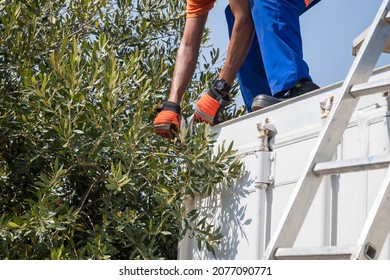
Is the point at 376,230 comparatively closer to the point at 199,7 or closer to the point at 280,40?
the point at 280,40

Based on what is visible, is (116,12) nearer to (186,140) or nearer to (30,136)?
(30,136)

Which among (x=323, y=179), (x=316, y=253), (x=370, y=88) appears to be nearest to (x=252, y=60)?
(x=323, y=179)

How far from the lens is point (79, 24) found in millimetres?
8172

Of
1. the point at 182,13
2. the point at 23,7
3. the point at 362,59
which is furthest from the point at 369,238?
the point at 182,13

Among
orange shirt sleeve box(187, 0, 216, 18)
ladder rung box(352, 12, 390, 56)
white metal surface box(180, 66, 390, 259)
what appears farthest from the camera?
orange shirt sleeve box(187, 0, 216, 18)

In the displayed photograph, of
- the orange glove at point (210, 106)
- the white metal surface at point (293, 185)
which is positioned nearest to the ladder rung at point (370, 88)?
the white metal surface at point (293, 185)

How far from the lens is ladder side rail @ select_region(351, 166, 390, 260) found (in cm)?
Answer: 352

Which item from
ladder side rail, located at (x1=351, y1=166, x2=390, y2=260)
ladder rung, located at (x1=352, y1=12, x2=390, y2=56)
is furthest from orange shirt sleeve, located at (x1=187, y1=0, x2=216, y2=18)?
ladder side rail, located at (x1=351, y1=166, x2=390, y2=260)

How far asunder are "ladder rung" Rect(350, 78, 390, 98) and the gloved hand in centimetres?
189

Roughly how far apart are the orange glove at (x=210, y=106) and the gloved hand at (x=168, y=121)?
136 mm

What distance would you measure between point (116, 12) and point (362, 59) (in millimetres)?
4118

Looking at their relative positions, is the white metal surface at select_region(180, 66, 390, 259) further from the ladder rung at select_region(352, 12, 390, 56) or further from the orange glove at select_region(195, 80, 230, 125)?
the ladder rung at select_region(352, 12, 390, 56)

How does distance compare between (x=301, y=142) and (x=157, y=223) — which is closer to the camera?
(x=301, y=142)

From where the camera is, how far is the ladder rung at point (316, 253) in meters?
3.61
